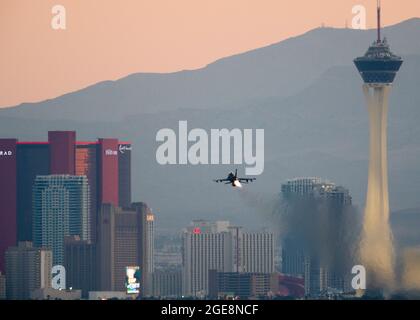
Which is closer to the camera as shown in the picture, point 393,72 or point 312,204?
point 312,204

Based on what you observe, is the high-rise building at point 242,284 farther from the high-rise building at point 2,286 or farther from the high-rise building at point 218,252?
the high-rise building at point 2,286

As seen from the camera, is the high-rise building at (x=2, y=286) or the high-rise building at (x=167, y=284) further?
the high-rise building at (x=2, y=286)

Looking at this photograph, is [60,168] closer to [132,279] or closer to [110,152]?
[110,152]

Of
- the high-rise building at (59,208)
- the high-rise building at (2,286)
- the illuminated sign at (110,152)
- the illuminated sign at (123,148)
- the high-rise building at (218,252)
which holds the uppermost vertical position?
the illuminated sign at (123,148)

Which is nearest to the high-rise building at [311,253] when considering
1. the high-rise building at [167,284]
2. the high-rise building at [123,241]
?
the high-rise building at [167,284]

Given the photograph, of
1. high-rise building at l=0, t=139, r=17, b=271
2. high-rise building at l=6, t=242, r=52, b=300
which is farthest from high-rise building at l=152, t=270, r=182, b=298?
high-rise building at l=0, t=139, r=17, b=271
